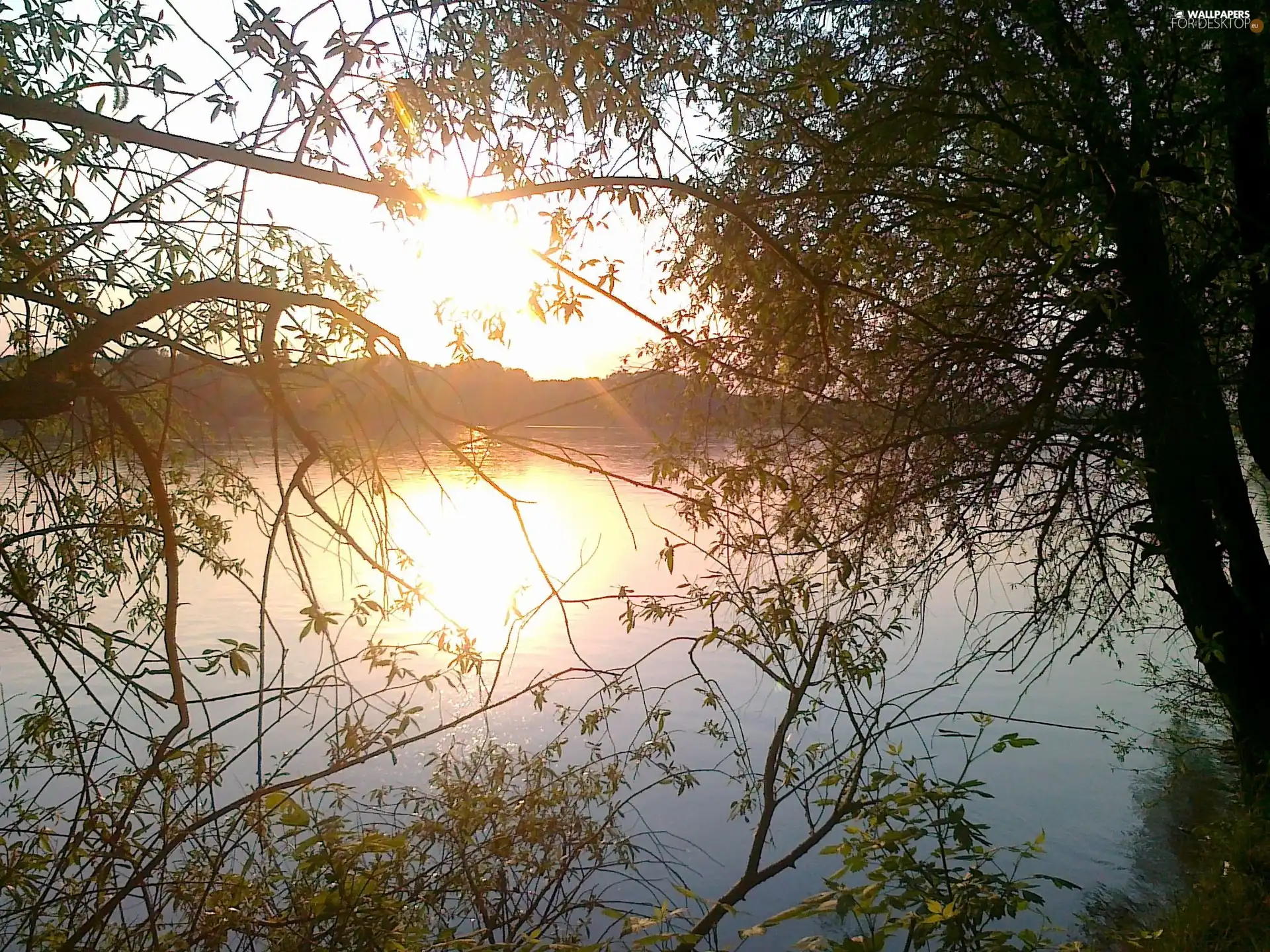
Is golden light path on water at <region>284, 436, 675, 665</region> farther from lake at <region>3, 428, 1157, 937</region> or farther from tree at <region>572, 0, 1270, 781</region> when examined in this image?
tree at <region>572, 0, 1270, 781</region>

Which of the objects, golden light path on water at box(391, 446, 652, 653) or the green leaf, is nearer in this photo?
the green leaf

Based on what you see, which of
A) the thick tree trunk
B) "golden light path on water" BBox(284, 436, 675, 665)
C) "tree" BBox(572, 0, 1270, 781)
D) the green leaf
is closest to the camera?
the green leaf

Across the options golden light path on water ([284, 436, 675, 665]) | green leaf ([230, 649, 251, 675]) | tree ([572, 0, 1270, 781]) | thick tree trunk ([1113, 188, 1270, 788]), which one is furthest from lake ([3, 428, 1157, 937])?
thick tree trunk ([1113, 188, 1270, 788])

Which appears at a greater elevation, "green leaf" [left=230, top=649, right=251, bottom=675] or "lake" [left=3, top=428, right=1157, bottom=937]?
"green leaf" [left=230, top=649, right=251, bottom=675]

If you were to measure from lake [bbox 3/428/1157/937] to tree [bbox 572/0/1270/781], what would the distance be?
3.38 ft

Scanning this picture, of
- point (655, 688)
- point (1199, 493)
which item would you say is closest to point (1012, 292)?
point (1199, 493)

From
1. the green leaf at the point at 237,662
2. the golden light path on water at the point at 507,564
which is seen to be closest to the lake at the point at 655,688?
the golden light path on water at the point at 507,564

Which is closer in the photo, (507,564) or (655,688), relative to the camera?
(655,688)

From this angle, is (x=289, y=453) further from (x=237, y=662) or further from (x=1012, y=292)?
(x=1012, y=292)

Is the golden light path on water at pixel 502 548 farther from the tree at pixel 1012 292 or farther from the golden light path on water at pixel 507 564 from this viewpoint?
the tree at pixel 1012 292

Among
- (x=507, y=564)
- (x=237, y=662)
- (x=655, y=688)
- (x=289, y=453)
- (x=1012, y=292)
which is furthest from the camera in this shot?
(x=507, y=564)

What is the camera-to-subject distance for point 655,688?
540 cm

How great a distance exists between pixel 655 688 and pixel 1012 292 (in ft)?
10.1

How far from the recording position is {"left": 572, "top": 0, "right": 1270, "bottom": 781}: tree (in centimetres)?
398
